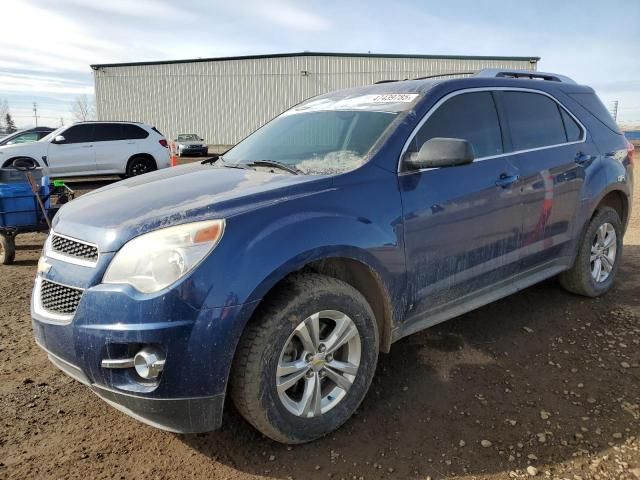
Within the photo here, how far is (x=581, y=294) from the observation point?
14.8 ft

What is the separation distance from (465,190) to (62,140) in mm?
12616

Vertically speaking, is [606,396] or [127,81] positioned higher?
[127,81]

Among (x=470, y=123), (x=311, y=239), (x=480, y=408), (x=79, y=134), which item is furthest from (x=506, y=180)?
(x=79, y=134)

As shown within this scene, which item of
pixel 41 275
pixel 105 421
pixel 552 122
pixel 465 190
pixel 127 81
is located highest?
pixel 127 81

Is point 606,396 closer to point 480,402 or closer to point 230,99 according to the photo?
point 480,402

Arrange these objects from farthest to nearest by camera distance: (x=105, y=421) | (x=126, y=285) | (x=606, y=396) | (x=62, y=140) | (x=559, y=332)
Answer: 1. (x=62, y=140)
2. (x=559, y=332)
3. (x=606, y=396)
4. (x=105, y=421)
5. (x=126, y=285)

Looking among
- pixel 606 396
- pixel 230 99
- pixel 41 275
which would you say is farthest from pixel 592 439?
pixel 230 99

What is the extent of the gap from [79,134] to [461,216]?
12716 mm

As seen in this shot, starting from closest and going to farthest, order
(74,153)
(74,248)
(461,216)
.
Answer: (74,248) < (461,216) < (74,153)

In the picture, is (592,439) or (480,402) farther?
(480,402)

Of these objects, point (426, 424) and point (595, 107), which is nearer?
point (426, 424)

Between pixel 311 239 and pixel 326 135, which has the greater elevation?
pixel 326 135

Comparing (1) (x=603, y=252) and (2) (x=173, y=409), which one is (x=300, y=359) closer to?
(2) (x=173, y=409)

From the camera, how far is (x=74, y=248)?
8.23ft
